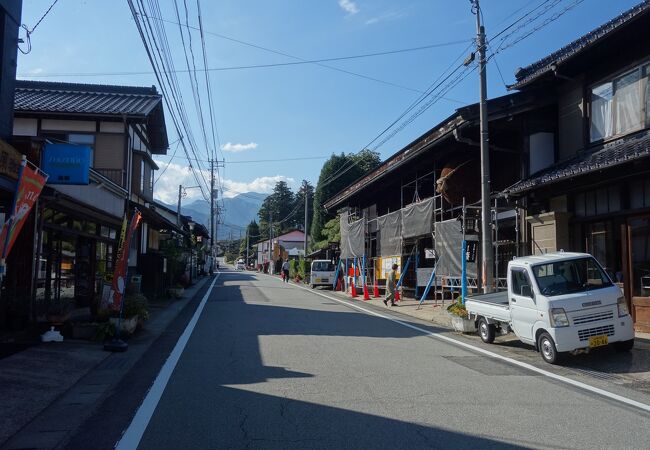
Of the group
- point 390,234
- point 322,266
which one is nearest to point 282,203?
point 322,266

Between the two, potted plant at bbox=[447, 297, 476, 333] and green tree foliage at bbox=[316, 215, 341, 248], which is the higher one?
green tree foliage at bbox=[316, 215, 341, 248]

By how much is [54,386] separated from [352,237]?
26898mm

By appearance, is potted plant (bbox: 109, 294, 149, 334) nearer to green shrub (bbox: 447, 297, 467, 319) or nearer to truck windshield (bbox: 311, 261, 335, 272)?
green shrub (bbox: 447, 297, 467, 319)

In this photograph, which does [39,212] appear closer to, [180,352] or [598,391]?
[180,352]

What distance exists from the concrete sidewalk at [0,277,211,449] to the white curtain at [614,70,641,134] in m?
12.4

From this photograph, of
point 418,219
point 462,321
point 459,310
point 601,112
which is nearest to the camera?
point 462,321

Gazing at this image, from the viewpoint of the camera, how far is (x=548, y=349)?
365 inches

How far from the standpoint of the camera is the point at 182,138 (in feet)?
65.2

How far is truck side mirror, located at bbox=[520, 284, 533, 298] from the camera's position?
9.77m

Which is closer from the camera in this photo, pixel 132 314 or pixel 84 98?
pixel 132 314

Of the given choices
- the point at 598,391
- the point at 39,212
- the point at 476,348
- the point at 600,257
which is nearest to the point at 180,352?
the point at 39,212

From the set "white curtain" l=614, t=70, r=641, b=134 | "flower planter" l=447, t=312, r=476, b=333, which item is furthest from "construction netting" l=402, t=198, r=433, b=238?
"white curtain" l=614, t=70, r=641, b=134

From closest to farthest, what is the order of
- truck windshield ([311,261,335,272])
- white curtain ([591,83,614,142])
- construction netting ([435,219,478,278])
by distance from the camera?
white curtain ([591,83,614,142]), construction netting ([435,219,478,278]), truck windshield ([311,261,335,272])

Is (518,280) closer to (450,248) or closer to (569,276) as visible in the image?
(569,276)
